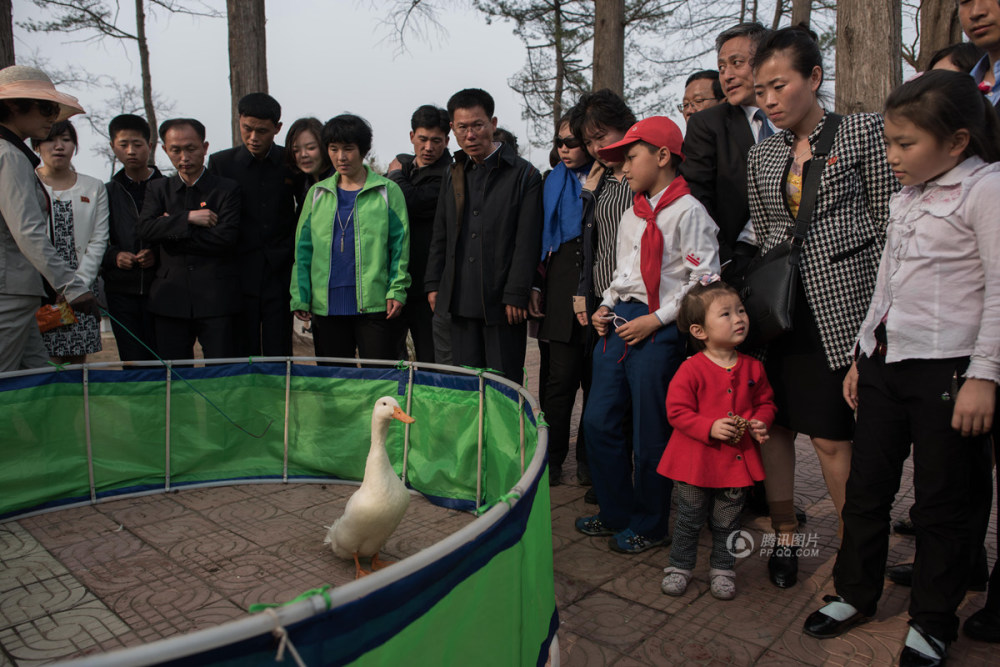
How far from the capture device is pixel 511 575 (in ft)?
5.78

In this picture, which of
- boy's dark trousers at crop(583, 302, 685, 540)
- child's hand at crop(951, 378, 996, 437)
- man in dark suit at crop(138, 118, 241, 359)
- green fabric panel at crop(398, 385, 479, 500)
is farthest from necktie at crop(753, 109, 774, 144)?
man in dark suit at crop(138, 118, 241, 359)

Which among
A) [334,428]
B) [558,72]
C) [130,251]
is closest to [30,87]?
[130,251]

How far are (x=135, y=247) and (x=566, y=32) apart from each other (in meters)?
15.9

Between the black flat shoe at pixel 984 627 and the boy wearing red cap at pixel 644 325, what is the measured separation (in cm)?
126

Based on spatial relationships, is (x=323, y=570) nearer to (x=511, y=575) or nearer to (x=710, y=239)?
(x=511, y=575)

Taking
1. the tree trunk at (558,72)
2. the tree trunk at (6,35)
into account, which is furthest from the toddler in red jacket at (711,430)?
the tree trunk at (558,72)

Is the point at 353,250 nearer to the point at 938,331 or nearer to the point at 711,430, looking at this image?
the point at 711,430

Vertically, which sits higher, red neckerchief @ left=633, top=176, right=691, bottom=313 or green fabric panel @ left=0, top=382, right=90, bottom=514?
red neckerchief @ left=633, top=176, right=691, bottom=313

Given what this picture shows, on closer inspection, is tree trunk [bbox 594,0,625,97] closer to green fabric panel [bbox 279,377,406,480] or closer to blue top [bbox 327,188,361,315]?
blue top [bbox 327,188,361,315]

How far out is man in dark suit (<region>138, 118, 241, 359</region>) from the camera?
15.9ft

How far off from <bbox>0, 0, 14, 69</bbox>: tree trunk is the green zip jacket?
4063mm

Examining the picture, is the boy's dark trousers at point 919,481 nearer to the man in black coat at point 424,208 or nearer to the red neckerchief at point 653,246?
the red neckerchief at point 653,246

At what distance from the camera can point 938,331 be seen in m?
2.37

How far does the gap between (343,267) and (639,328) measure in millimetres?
2227
